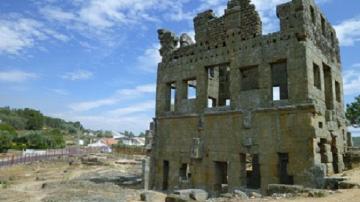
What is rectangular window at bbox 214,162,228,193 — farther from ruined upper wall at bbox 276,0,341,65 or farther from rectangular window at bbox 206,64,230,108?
ruined upper wall at bbox 276,0,341,65

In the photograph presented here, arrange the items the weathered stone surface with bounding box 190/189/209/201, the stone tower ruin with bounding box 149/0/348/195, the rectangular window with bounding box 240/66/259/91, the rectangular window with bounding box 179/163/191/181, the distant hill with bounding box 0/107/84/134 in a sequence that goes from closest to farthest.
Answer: the weathered stone surface with bounding box 190/189/209/201
the stone tower ruin with bounding box 149/0/348/195
the rectangular window with bounding box 179/163/191/181
the rectangular window with bounding box 240/66/259/91
the distant hill with bounding box 0/107/84/134

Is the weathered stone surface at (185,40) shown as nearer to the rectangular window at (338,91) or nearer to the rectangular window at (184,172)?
the rectangular window at (184,172)

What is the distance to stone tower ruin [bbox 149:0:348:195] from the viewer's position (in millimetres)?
12508

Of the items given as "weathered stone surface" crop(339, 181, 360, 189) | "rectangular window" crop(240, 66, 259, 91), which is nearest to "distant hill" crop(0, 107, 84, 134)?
"rectangular window" crop(240, 66, 259, 91)

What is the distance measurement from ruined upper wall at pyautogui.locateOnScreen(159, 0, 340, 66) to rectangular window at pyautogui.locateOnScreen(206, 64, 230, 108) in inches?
92.6

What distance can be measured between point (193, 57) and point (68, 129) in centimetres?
11650

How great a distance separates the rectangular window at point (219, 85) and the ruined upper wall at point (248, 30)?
235cm

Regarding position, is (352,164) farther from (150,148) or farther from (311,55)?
(150,148)

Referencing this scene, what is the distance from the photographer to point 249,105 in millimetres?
13891

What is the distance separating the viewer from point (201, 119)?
1564 centimetres

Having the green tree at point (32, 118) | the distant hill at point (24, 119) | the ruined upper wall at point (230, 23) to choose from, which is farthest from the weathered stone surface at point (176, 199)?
the green tree at point (32, 118)

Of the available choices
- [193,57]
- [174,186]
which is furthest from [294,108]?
[174,186]

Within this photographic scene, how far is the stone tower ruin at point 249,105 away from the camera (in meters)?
12.5

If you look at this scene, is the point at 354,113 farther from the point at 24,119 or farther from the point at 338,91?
the point at 24,119
